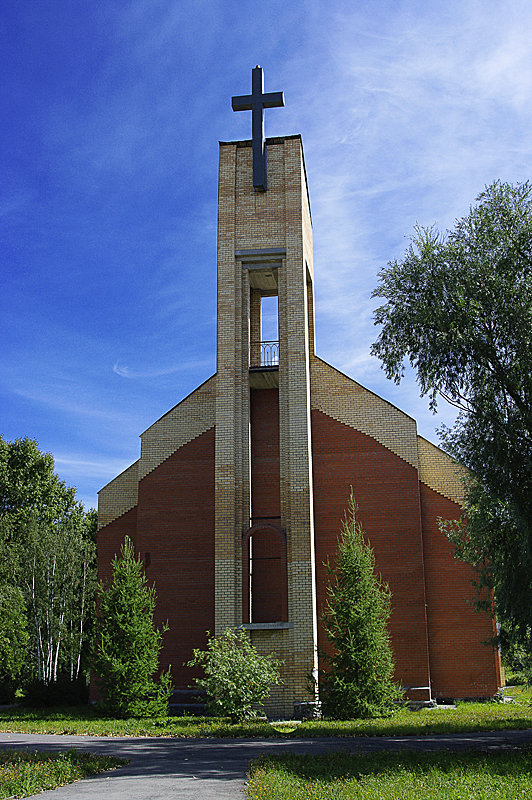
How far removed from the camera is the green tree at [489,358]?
13008 mm

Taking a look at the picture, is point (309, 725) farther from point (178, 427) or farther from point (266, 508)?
point (178, 427)

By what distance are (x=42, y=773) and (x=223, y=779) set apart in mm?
2099

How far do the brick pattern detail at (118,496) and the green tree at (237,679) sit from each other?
6.84 metres

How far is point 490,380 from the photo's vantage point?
13.7 metres

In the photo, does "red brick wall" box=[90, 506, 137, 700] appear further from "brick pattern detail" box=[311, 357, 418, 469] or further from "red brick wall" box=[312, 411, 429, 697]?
"brick pattern detail" box=[311, 357, 418, 469]

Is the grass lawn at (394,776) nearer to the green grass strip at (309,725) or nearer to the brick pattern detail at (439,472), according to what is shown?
the green grass strip at (309,725)

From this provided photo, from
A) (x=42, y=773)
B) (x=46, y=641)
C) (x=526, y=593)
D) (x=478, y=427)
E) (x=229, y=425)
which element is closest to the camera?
(x=42, y=773)

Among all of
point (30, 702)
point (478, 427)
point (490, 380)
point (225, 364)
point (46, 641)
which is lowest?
point (30, 702)

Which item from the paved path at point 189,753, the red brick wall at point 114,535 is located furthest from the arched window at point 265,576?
the paved path at point 189,753

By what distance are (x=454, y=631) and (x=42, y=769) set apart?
13.4 meters

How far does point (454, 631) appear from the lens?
1973cm

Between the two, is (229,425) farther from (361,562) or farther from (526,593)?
(526,593)

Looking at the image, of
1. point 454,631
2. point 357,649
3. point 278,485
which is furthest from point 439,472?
point 357,649

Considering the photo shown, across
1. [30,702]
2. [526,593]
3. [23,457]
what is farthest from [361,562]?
[23,457]
